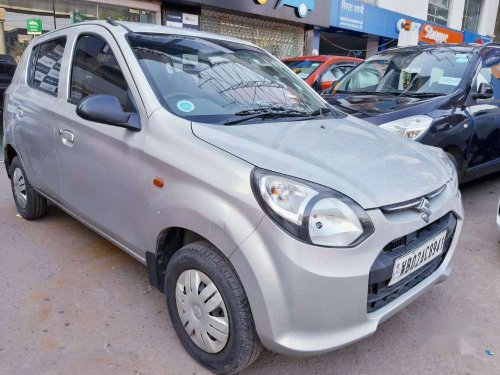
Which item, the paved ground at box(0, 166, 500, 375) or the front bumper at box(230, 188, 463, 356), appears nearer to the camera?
the front bumper at box(230, 188, 463, 356)

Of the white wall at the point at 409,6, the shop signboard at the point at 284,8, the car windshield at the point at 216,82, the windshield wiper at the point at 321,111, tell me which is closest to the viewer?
the car windshield at the point at 216,82

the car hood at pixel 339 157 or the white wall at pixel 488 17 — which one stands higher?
the white wall at pixel 488 17

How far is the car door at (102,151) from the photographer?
8.05 feet

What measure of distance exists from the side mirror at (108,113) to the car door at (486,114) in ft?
11.9

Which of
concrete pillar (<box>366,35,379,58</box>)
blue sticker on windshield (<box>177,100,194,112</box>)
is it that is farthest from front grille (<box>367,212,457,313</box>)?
concrete pillar (<box>366,35,379,58</box>)

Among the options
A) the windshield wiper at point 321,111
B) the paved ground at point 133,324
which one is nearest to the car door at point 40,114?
the paved ground at point 133,324

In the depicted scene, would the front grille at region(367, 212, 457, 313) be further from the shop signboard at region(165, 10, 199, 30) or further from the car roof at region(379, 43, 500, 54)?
the shop signboard at region(165, 10, 199, 30)

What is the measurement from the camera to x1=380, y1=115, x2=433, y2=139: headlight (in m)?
3.97

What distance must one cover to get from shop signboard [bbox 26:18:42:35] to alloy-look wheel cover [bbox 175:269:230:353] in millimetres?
8446

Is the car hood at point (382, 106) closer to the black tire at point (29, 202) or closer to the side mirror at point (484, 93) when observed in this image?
the side mirror at point (484, 93)

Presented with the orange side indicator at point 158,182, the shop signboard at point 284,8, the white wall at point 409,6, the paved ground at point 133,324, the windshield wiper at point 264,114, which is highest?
the white wall at point 409,6

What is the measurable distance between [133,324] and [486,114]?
4.22 m

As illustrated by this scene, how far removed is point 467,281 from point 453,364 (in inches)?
40.4

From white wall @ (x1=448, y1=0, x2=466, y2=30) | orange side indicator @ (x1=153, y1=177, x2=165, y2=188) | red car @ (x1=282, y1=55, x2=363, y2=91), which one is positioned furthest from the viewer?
white wall @ (x1=448, y1=0, x2=466, y2=30)
